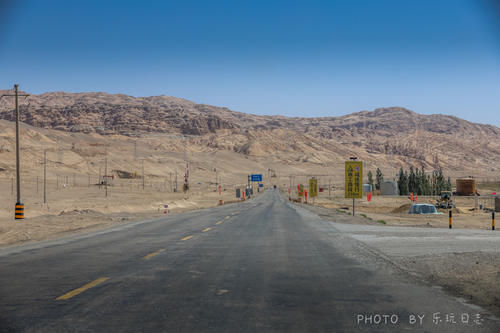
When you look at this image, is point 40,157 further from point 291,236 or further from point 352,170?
point 291,236

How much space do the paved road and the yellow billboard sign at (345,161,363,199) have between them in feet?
69.2

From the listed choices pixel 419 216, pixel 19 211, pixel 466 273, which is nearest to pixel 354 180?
pixel 419 216

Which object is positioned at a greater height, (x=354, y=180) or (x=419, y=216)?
(x=354, y=180)

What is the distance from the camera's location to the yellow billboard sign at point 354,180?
34.8m

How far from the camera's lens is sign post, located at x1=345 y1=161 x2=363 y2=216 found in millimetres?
34781

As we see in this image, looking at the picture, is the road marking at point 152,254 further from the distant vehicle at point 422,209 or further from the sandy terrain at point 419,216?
the distant vehicle at point 422,209

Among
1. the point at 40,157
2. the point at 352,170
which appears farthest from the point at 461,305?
the point at 40,157

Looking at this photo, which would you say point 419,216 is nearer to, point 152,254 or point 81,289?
point 152,254

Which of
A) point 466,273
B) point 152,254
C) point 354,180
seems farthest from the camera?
point 354,180

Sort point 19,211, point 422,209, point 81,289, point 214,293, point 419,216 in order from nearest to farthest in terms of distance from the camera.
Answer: point 214,293
point 81,289
point 19,211
point 419,216
point 422,209

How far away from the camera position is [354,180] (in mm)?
34812

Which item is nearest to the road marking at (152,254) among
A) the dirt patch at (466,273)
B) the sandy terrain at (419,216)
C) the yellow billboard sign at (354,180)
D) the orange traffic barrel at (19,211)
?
the dirt patch at (466,273)

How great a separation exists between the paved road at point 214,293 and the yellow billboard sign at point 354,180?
2110 centimetres

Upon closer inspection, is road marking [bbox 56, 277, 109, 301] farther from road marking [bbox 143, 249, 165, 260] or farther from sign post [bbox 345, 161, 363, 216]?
sign post [bbox 345, 161, 363, 216]
